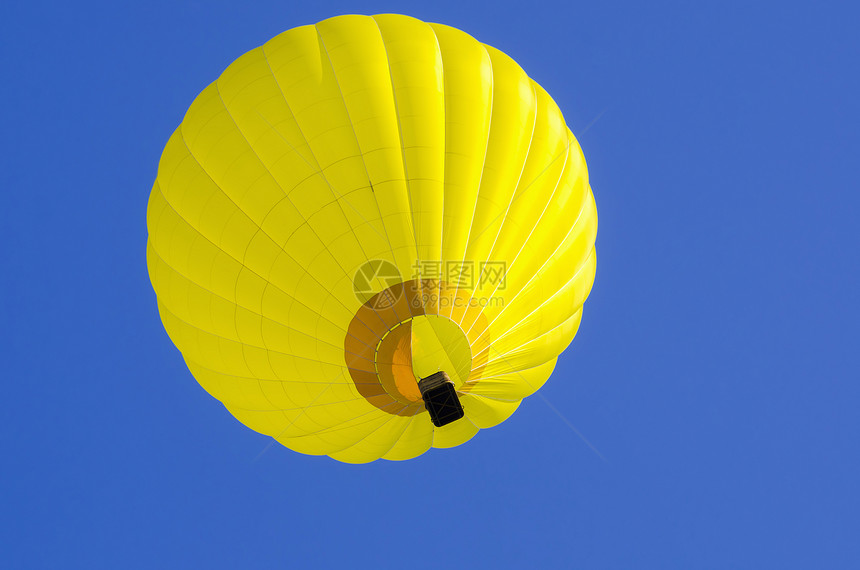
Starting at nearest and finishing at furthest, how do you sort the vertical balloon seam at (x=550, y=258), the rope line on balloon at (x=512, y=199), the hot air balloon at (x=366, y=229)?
1. the hot air balloon at (x=366, y=229)
2. the rope line on balloon at (x=512, y=199)
3. the vertical balloon seam at (x=550, y=258)

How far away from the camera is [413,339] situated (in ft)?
33.0

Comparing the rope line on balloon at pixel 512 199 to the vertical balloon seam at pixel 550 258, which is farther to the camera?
the vertical balloon seam at pixel 550 258

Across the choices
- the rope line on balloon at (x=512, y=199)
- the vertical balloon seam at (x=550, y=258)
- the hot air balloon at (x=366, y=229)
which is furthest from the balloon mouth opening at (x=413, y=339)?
the vertical balloon seam at (x=550, y=258)

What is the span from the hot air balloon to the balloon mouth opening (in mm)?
20

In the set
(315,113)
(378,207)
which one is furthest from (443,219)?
(315,113)

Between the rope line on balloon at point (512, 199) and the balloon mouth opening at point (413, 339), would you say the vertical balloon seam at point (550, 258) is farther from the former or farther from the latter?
the rope line on balloon at point (512, 199)

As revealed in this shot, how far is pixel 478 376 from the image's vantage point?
423 inches

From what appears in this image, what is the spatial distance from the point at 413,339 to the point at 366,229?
61.4 inches

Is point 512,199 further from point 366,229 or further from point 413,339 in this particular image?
point 413,339

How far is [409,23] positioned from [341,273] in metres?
3.89

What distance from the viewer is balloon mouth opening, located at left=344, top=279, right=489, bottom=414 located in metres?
9.78

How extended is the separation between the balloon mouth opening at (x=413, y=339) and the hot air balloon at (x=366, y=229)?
0.07 ft

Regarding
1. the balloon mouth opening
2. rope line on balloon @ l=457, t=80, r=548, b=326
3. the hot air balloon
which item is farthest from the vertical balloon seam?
rope line on balloon @ l=457, t=80, r=548, b=326

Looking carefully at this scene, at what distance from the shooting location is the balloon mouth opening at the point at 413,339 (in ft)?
32.1
